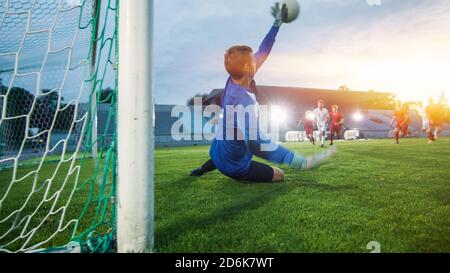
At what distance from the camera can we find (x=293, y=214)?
2508 mm

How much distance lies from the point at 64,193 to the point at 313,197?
2.73 meters

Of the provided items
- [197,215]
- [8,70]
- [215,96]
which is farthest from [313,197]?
[215,96]

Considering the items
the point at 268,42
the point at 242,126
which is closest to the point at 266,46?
the point at 268,42

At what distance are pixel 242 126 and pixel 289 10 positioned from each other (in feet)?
5.18

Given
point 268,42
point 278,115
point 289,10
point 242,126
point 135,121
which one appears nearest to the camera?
point 135,121

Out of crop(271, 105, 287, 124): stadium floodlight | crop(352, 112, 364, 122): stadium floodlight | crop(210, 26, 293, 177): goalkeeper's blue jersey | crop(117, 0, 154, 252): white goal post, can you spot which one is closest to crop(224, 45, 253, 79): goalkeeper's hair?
crop(210, 26, 293, 177): goalkeeper's blue jersey

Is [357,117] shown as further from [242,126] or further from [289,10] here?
[242,126]

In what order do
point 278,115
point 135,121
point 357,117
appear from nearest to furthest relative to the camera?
point 135,121
point 278,115
point 357,117

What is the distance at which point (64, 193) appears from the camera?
3545 mm

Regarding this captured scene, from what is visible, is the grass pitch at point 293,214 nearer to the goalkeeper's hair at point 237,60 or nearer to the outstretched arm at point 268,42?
the goalkeeper's hair at point 237,60

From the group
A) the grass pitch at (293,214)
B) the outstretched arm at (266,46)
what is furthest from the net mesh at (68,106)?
the outstretched arm at (266,46)

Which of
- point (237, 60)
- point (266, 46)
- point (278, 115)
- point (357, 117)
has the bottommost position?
point (237, 60)

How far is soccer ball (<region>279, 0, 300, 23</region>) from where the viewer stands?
3.91 m

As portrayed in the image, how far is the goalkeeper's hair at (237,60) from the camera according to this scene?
3.79m
